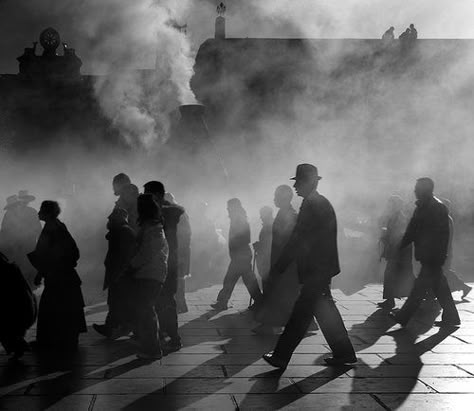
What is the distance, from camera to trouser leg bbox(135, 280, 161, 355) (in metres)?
5.57

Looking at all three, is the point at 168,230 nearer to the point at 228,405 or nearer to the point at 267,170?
the point at 228,405

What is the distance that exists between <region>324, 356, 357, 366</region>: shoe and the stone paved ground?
8 centimetres

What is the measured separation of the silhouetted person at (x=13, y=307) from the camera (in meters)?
5.31

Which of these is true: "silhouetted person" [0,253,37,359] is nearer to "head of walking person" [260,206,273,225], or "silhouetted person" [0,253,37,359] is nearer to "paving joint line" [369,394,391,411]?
"paving joint line" [369,394,391,411]

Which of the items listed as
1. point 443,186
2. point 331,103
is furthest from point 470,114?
point 331,103

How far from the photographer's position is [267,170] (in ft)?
105

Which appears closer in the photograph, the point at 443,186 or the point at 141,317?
the point at 141,317

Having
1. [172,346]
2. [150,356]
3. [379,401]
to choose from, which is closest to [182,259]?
[172,346]

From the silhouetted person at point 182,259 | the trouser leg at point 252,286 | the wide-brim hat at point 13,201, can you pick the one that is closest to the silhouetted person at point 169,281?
the silhouetted person at point 182,259

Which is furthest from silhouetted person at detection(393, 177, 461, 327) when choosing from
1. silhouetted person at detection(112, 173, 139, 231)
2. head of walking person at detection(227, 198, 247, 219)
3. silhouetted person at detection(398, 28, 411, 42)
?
silhouetted person at detection(398, 28, 411, 42)

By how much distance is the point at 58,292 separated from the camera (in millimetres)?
6129

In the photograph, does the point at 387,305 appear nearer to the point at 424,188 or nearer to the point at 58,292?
the point at 424,188

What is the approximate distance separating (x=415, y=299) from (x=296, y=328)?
2308mm

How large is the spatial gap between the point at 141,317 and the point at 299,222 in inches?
56.9
